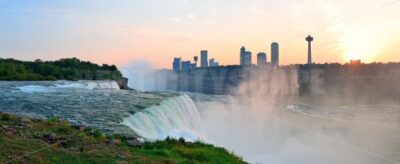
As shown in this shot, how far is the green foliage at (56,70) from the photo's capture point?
141 ft

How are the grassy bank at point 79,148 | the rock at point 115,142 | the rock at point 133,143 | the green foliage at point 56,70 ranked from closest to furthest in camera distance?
the grassy bank at point 79,148
the rock at point 115,142
the rock at point 133,143
the green foliage at point 56,70

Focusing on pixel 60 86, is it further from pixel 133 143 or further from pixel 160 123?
pixel 133 143

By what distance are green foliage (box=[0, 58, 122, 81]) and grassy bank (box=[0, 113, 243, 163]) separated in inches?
1290

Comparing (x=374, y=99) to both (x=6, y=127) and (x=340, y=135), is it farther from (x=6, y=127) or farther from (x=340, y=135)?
(x=6, y=127)

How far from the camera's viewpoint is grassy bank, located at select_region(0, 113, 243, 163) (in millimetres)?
8039

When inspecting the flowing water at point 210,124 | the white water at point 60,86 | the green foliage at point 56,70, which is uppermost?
the green foliage at point 56,70

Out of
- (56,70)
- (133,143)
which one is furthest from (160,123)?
(56,70)

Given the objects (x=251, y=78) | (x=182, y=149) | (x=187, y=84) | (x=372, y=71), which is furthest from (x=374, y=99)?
(x=182, y=149)

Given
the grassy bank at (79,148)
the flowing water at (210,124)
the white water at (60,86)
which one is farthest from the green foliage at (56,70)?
the grassy bank at (79,148)

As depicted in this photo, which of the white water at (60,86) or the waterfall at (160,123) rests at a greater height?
the white water at (60,86)

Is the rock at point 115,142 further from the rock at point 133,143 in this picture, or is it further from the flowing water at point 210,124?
the flowing water at point 210,124

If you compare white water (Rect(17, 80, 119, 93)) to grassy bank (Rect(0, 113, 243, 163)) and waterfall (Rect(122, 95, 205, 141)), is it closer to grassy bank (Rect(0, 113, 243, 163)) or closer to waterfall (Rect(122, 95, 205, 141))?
waterfall (Rect(122, 95, 205, 141))

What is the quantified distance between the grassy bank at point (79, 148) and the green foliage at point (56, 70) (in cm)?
3276

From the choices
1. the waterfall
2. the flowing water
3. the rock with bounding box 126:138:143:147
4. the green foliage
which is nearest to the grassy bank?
the rock with bounding box 126:138:143:147
